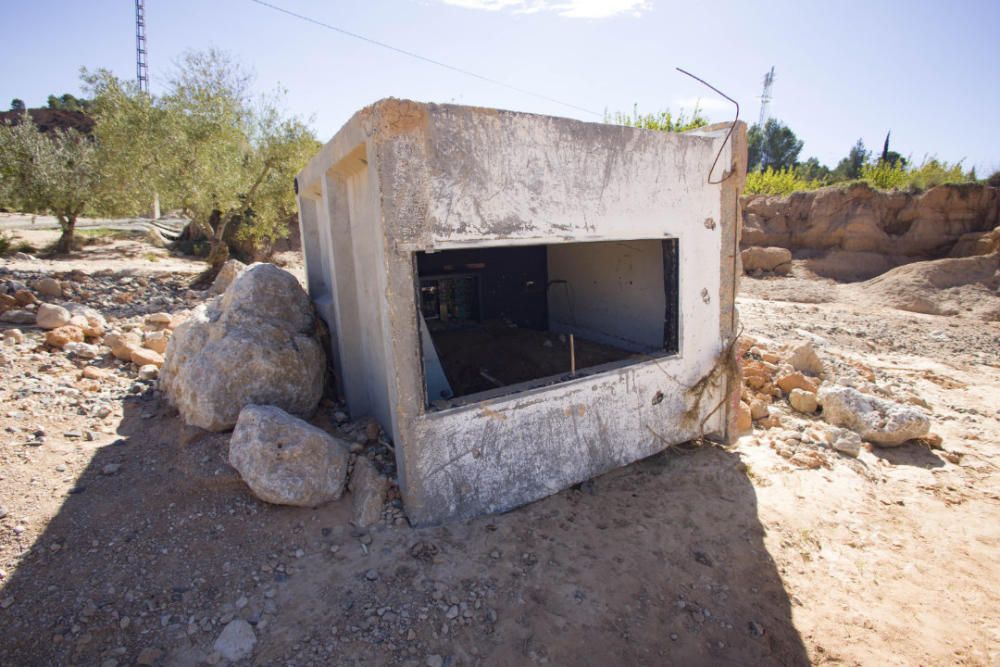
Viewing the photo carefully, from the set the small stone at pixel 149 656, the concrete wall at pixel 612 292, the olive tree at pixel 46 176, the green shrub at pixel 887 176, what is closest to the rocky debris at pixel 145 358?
the small stone at pixel 149 656

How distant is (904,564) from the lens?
12.9 ft

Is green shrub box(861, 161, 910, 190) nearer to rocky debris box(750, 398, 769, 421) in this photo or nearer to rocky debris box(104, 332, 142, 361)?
rocky debris box(750, 398, 769, 421)

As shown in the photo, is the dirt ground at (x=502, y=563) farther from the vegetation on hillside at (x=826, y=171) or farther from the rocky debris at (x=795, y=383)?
the vegetation on hillside at (x=826, y=171)

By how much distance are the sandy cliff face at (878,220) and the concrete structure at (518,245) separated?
1691cm

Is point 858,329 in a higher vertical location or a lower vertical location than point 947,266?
lower

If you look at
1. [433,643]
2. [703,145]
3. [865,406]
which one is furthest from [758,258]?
[433,643]

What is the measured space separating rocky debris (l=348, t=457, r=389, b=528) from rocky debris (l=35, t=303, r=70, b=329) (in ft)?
19.3

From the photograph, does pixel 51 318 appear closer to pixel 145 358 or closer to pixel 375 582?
pixel 145 358

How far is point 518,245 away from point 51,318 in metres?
7.26

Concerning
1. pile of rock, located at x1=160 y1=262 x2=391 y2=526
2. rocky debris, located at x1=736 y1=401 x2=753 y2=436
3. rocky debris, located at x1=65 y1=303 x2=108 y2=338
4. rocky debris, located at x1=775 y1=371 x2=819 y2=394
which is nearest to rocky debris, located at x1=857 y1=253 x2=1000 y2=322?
rocky debris, located at x1=775 y1=371 x2=819 y2=394

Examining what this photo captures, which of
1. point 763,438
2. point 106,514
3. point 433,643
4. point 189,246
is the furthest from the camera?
point 189,246

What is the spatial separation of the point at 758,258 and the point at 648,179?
55.2ft

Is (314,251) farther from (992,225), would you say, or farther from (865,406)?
(992,225)

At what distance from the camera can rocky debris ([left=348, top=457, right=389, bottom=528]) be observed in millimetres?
3910
